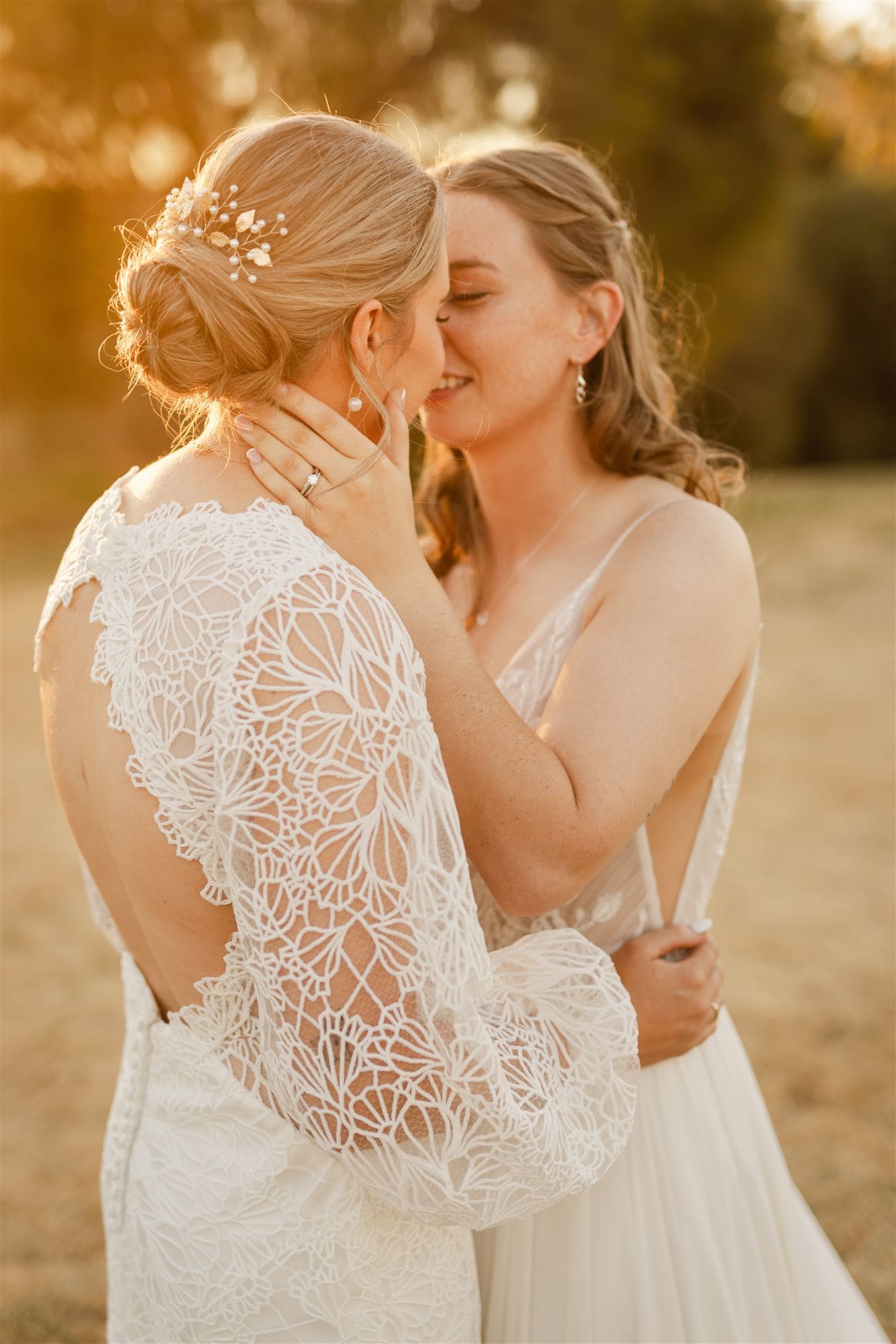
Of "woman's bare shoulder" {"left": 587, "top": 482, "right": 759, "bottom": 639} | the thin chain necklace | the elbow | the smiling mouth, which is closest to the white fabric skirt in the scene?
the elbow

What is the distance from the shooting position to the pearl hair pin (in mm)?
1587

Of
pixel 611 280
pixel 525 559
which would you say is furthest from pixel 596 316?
pixel 525 559

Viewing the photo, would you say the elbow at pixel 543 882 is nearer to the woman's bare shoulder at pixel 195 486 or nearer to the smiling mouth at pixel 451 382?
the woman's bare shoulder at pixel 195 486

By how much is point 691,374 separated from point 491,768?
1948 mm

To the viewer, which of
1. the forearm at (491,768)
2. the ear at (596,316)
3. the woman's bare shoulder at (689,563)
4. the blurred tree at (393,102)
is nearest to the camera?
the forearm at (491,768)

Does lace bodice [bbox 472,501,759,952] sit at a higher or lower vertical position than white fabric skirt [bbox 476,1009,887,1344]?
higher

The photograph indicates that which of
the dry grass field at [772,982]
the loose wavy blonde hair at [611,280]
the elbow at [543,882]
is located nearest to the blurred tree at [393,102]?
the dry grass field at [772,982]

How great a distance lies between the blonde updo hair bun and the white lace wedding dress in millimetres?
870

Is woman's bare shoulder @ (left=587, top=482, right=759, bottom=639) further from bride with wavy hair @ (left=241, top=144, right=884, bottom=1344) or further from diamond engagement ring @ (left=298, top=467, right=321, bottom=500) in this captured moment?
diamond engagement ring @ (left=298, top=467, right=321, bottom=500)

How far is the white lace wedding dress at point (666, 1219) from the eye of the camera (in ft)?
7.20

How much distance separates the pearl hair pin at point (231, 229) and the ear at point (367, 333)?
5.8 inches

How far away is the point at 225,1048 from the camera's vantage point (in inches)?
69.9

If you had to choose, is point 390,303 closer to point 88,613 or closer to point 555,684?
point 88,613

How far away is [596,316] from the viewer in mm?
2715
